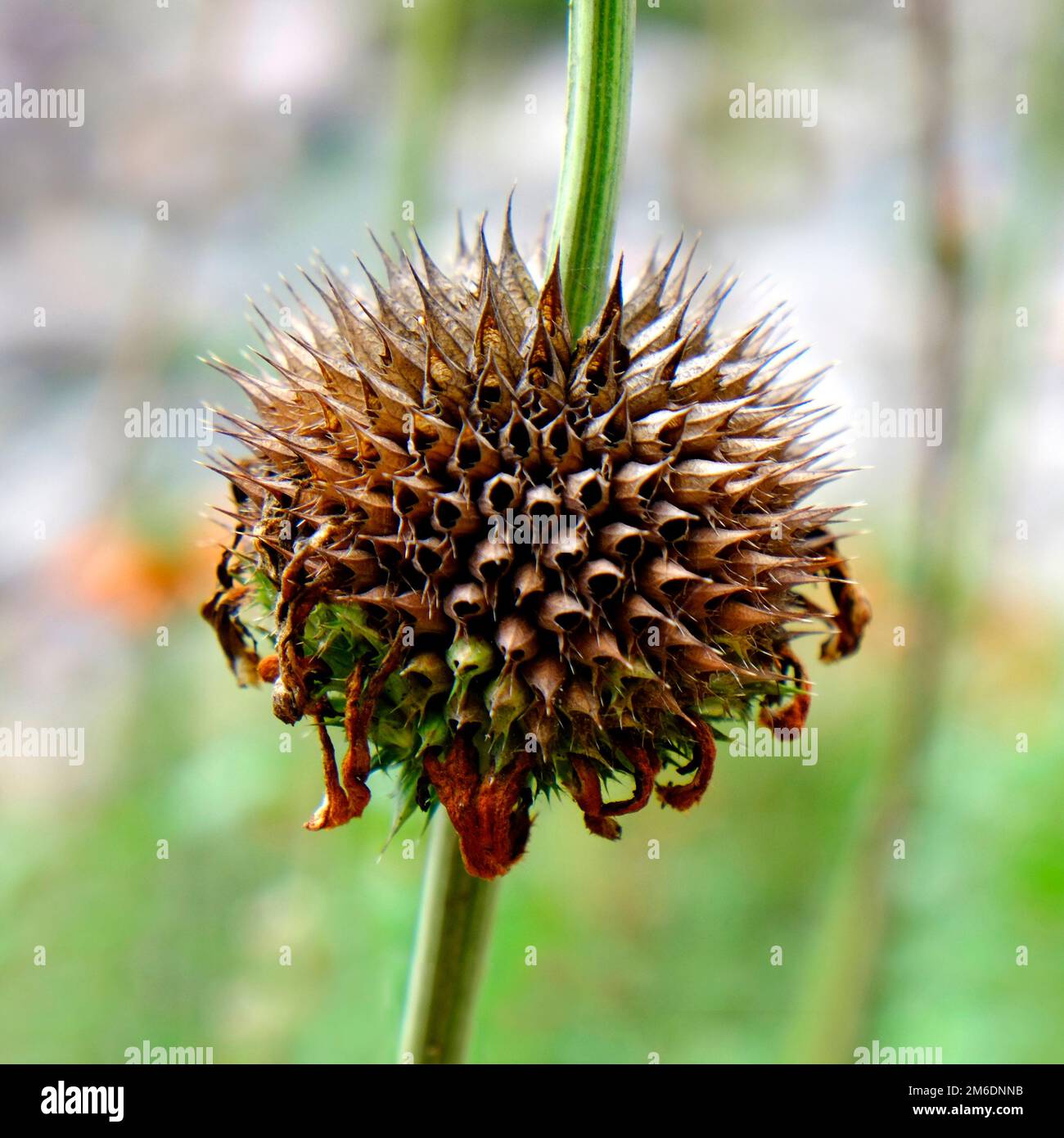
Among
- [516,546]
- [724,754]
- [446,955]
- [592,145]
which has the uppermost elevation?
[592,145]

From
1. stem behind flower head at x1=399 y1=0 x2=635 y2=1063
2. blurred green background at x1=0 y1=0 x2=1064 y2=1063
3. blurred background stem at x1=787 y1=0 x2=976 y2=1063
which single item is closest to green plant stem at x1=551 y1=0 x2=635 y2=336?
stem behind flower head at x1=399 y1=0 x2=635 y2=1063

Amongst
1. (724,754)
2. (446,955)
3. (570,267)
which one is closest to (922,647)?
(724,754)

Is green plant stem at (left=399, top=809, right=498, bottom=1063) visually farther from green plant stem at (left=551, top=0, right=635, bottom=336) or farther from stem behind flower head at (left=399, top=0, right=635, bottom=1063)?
green plant stem at (left=551, top=0, right=635, bottom=336)

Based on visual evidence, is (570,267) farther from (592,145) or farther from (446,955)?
(446,955)

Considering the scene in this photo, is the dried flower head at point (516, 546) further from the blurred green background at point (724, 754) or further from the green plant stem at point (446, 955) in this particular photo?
the blurred green background at point (724, 754)

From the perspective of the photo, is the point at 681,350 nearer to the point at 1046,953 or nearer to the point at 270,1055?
the point at 270,1055
